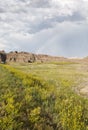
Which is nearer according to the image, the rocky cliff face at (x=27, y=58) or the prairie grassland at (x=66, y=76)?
the prairie grassland at (x=66, y=76)

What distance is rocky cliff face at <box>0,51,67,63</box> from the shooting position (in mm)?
179175

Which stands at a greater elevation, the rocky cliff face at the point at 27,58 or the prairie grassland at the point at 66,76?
the rocky cliff face at the point at 27,58

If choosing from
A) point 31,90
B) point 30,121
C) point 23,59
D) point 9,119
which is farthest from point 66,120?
point 23,59

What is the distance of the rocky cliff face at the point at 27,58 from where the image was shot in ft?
588

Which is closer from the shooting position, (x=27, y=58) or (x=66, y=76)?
(x=66, y=76)

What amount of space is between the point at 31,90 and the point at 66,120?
341 centimetres

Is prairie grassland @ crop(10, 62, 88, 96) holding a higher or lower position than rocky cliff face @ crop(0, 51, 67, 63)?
lower

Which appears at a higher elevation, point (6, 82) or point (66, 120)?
point (6, 82)

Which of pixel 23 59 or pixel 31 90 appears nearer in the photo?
pixel 31 90

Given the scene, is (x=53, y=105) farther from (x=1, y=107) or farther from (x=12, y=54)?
(x=12, y=54)

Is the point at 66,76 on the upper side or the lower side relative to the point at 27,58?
lower

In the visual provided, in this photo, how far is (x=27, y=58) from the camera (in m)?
181

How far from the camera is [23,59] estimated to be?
179 metres

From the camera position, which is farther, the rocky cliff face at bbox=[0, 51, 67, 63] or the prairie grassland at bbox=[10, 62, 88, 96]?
the rocky cliff face at bbox=[0, 51, 67, 63]
